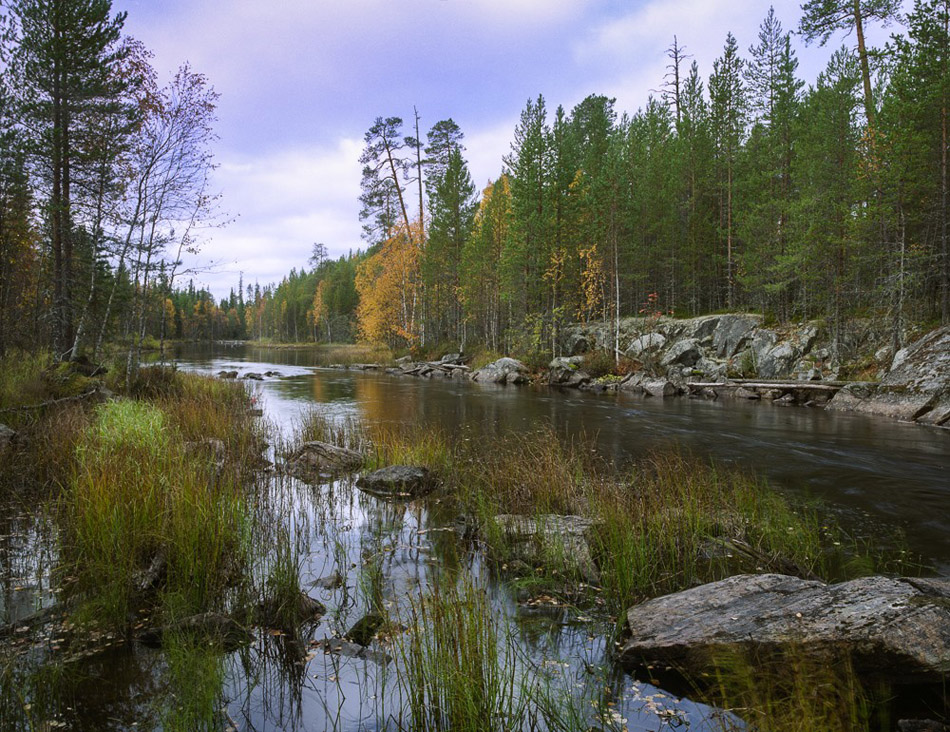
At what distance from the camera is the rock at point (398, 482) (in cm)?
735

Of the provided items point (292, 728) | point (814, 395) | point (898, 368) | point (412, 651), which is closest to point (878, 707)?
point (412, 651)

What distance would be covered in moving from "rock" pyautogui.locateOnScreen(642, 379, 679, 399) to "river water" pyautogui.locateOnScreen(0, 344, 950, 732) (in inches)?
299

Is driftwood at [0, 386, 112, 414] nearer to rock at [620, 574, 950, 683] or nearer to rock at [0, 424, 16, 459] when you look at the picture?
rock at [0, 424, 16, 459]

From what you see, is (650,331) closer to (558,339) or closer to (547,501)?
(558,339)

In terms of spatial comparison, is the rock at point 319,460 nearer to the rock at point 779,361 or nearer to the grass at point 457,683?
Result: the grass at point 457,683

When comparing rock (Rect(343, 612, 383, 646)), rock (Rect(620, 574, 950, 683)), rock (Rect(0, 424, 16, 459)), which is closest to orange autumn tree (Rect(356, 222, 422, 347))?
rock (Rect(0, 424, 16, 459))

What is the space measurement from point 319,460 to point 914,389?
56.6ft

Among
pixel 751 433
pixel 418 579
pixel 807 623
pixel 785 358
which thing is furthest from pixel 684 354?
pixel 418 579

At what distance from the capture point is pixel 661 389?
2117cm

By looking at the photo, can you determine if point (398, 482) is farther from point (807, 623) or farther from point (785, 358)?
point (785, 358)

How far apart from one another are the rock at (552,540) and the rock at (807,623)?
0.91m

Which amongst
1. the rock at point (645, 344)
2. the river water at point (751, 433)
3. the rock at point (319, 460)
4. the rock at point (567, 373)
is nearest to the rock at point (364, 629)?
the rock at point (319, 460)

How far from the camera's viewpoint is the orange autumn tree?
39.5 m

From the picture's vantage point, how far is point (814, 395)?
60.5 ft
